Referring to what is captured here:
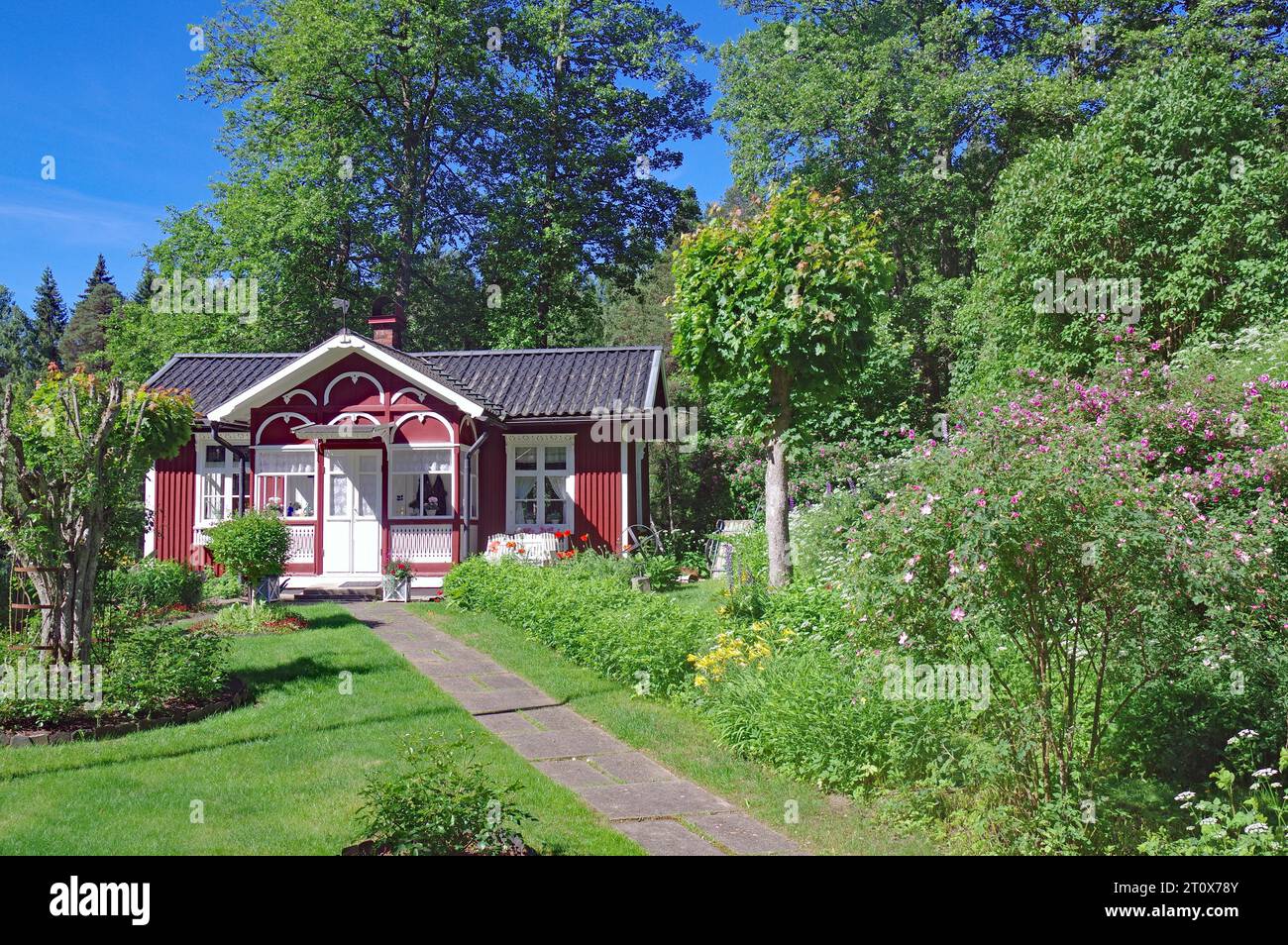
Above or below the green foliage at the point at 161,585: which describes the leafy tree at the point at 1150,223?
above

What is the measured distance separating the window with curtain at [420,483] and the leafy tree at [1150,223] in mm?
11248

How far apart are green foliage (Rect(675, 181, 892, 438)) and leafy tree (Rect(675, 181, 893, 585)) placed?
13 millimetres

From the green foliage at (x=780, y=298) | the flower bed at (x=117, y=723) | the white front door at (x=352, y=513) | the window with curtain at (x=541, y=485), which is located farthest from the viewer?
the window with curtain at (x=541, y=485)

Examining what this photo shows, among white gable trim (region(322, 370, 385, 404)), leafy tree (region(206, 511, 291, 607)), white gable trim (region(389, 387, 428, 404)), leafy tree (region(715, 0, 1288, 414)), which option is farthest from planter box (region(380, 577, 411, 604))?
leafy tree (region(715, 0, 1288, 414))

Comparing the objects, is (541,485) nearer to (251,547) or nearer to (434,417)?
(434,417)

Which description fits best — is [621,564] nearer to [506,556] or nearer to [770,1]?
[506,556]

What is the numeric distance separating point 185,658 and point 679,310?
6.78 metres

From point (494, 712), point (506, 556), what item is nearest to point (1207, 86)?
point (506, 556)

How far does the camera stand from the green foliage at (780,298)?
10.5 m

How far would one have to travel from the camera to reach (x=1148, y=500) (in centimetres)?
497

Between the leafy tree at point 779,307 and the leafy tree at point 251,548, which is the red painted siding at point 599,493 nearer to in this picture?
the leafy tree at point 251,548

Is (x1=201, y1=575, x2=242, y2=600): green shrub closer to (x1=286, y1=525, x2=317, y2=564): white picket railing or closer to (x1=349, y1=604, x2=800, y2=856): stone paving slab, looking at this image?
(x1=286, y1=525, x2=317, y2=564): white picket railing

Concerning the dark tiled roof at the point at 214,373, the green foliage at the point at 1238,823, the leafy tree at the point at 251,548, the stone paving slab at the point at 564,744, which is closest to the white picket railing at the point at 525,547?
the leafy tree at the point at 251,548

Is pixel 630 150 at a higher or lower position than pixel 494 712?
higher
